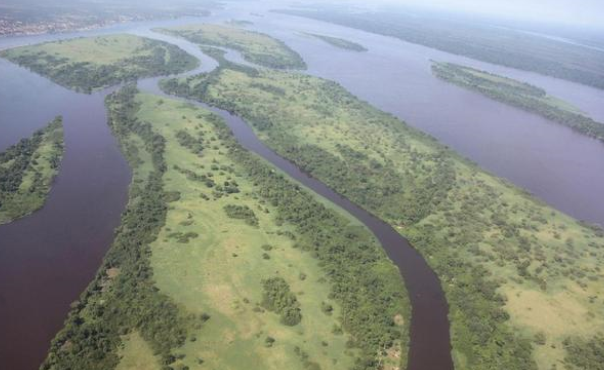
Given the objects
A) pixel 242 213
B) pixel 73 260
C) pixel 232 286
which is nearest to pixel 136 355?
pixel 232 286

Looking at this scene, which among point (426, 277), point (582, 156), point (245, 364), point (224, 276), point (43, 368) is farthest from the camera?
point (582, 156)

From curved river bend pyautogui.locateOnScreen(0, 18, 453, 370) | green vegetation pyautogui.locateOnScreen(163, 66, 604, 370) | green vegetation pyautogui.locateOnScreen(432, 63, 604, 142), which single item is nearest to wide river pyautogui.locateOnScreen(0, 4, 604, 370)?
Answer: curved river bend pyautogui.locateOnScreen(0, 18, 453, 370)

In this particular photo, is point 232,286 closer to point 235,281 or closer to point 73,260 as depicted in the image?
point 235,281

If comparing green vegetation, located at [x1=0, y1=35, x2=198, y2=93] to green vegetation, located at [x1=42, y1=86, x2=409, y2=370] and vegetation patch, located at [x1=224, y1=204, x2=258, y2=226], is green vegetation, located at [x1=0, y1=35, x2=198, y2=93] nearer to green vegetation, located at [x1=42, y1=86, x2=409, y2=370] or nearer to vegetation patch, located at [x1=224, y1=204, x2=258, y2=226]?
green vegetation, located at [x1=42, y1=86, x2=409, y2=370]

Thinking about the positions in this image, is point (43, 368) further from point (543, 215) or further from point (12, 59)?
point (12, 59)

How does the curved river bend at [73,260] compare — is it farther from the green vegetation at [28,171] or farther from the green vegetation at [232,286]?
the green vegetation at [232,286]

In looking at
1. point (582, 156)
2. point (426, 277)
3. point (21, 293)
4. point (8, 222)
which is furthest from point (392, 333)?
point (582, 156)
